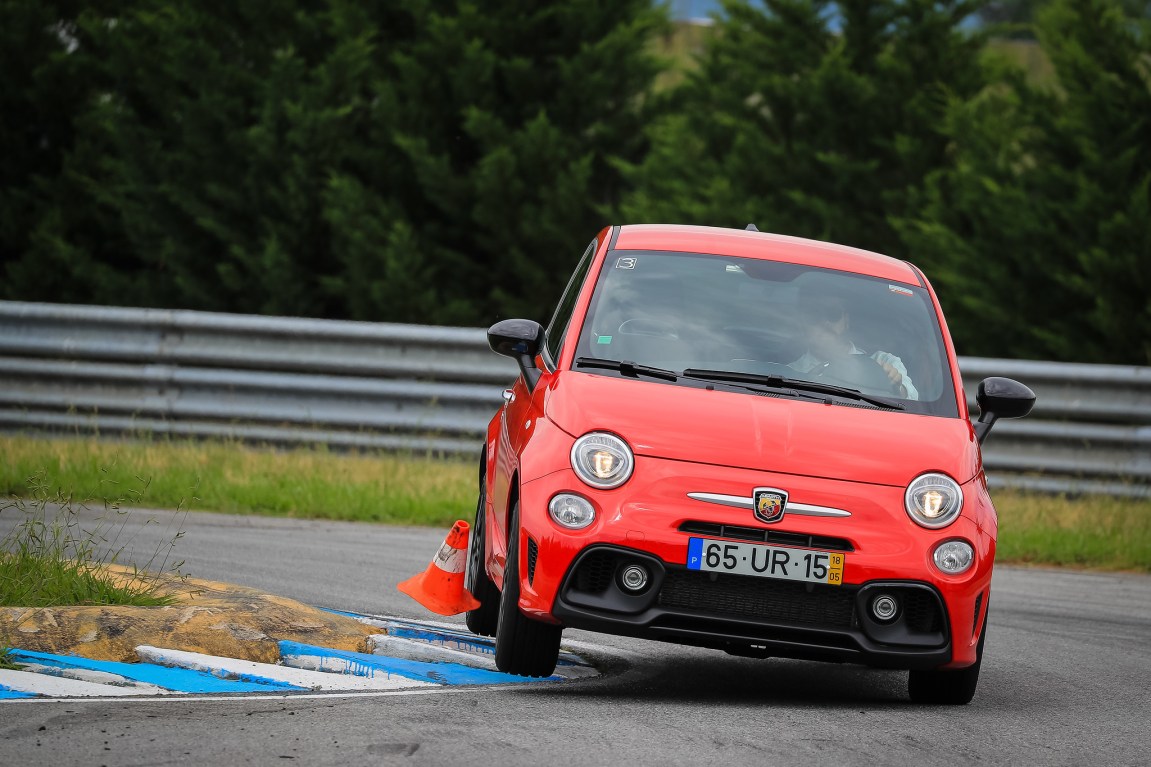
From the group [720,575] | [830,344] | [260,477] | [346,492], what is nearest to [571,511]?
[720,575]

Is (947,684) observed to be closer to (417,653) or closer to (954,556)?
(954,556)

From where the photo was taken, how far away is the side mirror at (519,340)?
7246 millimetres

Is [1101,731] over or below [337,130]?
below

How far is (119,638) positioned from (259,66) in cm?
1613

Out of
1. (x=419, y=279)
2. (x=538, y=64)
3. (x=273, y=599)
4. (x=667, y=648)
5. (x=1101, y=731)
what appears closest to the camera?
(x=1101, y=731)

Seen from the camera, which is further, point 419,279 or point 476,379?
point 419,279

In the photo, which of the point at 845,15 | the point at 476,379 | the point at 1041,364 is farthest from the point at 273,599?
the point at 845,15

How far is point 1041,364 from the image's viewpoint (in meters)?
13.2

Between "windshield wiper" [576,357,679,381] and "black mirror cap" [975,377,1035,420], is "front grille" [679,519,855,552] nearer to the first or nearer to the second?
"windshield wiper" [576,357,679,381]

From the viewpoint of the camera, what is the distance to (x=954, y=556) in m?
6.33

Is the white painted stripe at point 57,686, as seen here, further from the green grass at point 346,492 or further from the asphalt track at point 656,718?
the green grass at point 346,492

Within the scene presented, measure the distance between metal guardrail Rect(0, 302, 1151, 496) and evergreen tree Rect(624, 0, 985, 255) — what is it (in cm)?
739

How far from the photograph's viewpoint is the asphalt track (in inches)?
204

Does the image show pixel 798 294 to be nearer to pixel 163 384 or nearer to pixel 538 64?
pixel 163 384
